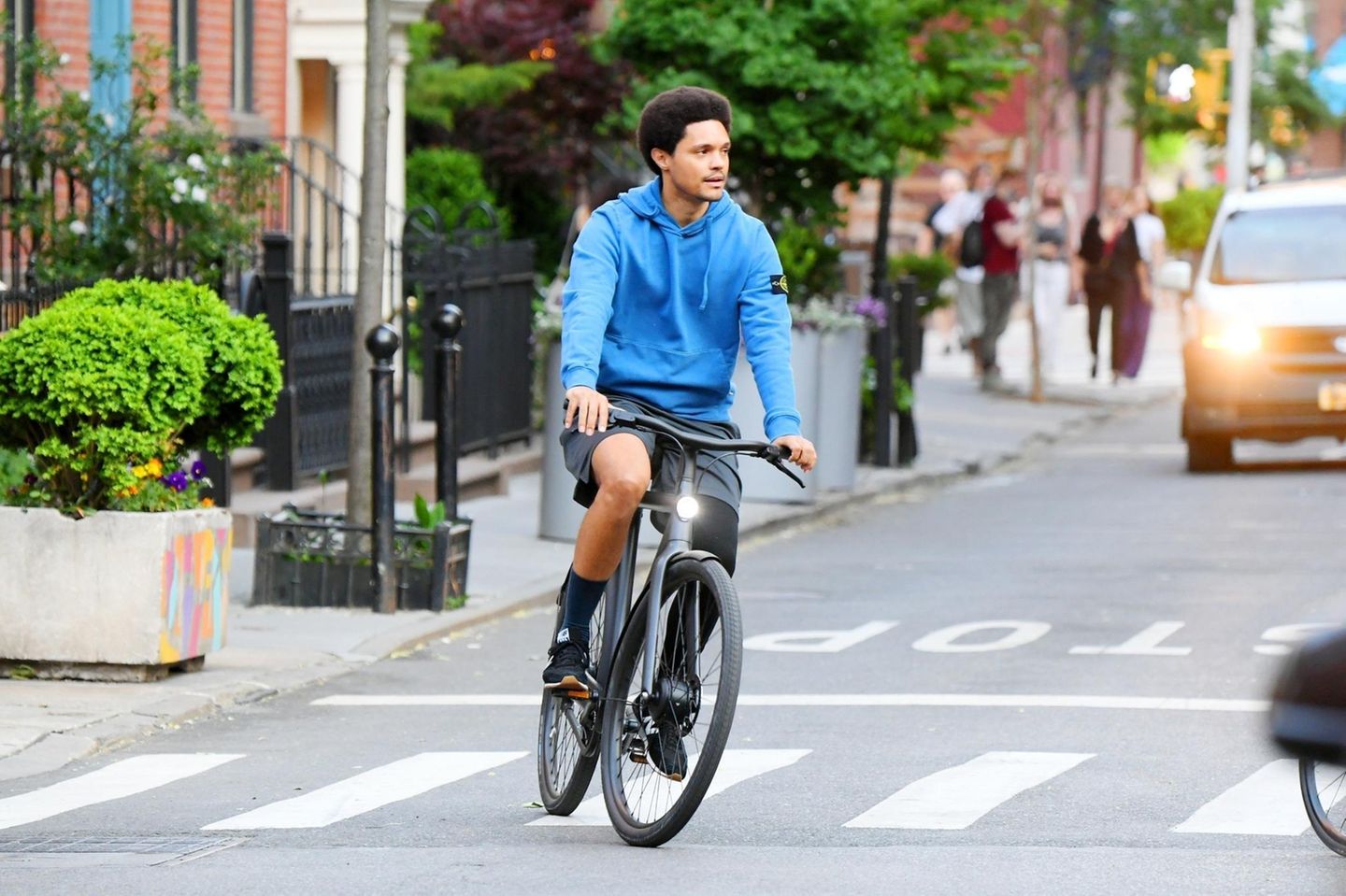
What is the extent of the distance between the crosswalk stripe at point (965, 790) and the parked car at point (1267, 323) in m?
9.93

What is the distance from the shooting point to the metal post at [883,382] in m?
18.2

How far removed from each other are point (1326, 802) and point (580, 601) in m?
1.86

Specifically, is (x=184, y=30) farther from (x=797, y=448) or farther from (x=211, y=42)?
(x=797, y=448)

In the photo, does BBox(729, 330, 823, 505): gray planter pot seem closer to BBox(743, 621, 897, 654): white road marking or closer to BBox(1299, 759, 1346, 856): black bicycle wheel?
BBox(743, 621, 897, 654): white road marking

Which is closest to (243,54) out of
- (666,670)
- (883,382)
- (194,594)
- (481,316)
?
(481,316)

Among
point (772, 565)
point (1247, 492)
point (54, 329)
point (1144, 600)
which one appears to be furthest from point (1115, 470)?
point (54, 329)

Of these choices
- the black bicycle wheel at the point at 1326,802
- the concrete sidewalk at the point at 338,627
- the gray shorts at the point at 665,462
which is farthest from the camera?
the concrete sidewalk at the point at 338,627

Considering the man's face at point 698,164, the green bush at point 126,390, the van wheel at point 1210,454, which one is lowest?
the van wheel at point 1210,454

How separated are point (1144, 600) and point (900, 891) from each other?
20.5 feet

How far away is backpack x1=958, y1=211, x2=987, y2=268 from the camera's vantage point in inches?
1014

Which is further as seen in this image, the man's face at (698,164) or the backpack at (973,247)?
the backpack at (973,247)

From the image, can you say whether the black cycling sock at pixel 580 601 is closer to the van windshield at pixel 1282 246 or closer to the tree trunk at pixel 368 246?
the tree trunk at pixel 368 246

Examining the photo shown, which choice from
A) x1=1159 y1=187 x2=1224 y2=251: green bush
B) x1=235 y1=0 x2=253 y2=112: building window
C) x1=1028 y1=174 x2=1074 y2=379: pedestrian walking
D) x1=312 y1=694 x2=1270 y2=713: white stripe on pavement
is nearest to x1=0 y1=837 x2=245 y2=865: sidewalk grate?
x1=312 y1=694 x2=1270 y2=713: white stripe on pavement

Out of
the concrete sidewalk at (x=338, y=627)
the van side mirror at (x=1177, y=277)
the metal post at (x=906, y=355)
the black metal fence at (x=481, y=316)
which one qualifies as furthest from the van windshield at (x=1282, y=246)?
the black metal fence at (x=481, y=316)
